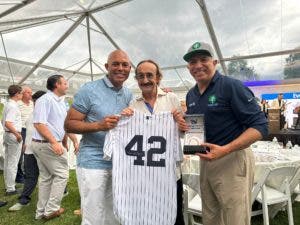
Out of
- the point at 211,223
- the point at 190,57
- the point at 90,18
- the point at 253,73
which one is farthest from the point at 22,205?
the point at 253,73

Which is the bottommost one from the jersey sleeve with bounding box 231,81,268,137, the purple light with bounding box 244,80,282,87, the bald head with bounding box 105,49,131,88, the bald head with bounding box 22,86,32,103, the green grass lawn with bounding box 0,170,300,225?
the green grass lawn with bounding box 0,170,300,225

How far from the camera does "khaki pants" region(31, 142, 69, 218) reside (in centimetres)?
434

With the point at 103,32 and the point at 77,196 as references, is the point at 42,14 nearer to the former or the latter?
the point at 103,32

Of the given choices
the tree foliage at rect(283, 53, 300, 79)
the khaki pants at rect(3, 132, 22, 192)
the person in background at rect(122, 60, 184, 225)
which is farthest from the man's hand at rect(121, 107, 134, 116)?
the tree foliage at rect(283, 53, 300, 79)

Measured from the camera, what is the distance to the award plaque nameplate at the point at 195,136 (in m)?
2.17

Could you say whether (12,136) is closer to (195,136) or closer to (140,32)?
(195,136)

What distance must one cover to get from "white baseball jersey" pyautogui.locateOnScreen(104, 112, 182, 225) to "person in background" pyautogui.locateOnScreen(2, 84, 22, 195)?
3794mm

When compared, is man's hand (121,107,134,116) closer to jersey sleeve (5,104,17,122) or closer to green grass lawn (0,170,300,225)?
green grass lawn (0,170,300,225)

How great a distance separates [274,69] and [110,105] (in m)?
8.49

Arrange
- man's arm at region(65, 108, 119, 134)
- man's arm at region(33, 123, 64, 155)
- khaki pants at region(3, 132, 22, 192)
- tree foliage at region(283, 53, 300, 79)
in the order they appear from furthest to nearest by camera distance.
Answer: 1. tree foliage at region(283, 53, 300, 79)
2. khaki pants at region(3, 132, 22, 192)
3. man's arm at region(33, 123, 64, 155)
4. man's arm at region(65, 108, 119, 134)

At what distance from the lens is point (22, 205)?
5094 millimetres

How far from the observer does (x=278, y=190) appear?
3953 millimetres

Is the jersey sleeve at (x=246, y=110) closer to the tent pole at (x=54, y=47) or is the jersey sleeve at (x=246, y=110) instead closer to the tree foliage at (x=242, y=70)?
the tent pole at (x=54, y=47)

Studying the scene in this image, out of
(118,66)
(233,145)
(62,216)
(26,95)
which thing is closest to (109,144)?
(118,66)
